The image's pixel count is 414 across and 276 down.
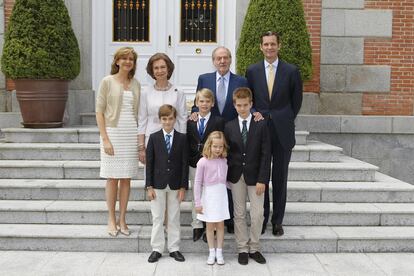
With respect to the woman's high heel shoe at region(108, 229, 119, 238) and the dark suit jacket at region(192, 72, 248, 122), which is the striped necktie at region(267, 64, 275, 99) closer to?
the dark suit jacket at region(192, 72, 248, 122)

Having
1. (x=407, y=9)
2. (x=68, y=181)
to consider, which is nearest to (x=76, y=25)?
(x=68, y=181)

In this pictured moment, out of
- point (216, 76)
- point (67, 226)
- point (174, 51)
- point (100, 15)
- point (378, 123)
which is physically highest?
point (100, 15)

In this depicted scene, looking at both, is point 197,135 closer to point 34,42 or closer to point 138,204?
point 138,204

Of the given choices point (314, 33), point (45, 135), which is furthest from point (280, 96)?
point (45, 135)

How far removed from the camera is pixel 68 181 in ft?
19.7

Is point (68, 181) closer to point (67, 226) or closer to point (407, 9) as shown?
point (67, 226)

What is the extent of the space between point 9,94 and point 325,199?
5.17 metres

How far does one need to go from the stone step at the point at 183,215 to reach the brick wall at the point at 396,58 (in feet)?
9.79

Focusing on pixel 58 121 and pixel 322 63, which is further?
pixel 322 63

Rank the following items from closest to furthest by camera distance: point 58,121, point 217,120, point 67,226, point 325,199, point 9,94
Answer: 1. point 217,120
2. point 67,226
3. point 325,199
4. point 58,121
5. point 9,94

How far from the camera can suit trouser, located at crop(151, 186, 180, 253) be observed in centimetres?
469

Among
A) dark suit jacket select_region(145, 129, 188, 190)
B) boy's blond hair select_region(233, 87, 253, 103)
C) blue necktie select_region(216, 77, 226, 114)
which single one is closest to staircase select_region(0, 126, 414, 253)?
dark suit jacket select_region(145, 129, 188, 190)

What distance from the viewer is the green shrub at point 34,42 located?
6.69 m

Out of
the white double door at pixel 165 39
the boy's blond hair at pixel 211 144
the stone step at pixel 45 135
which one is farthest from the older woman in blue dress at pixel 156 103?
the white double door at pixel 165 39
